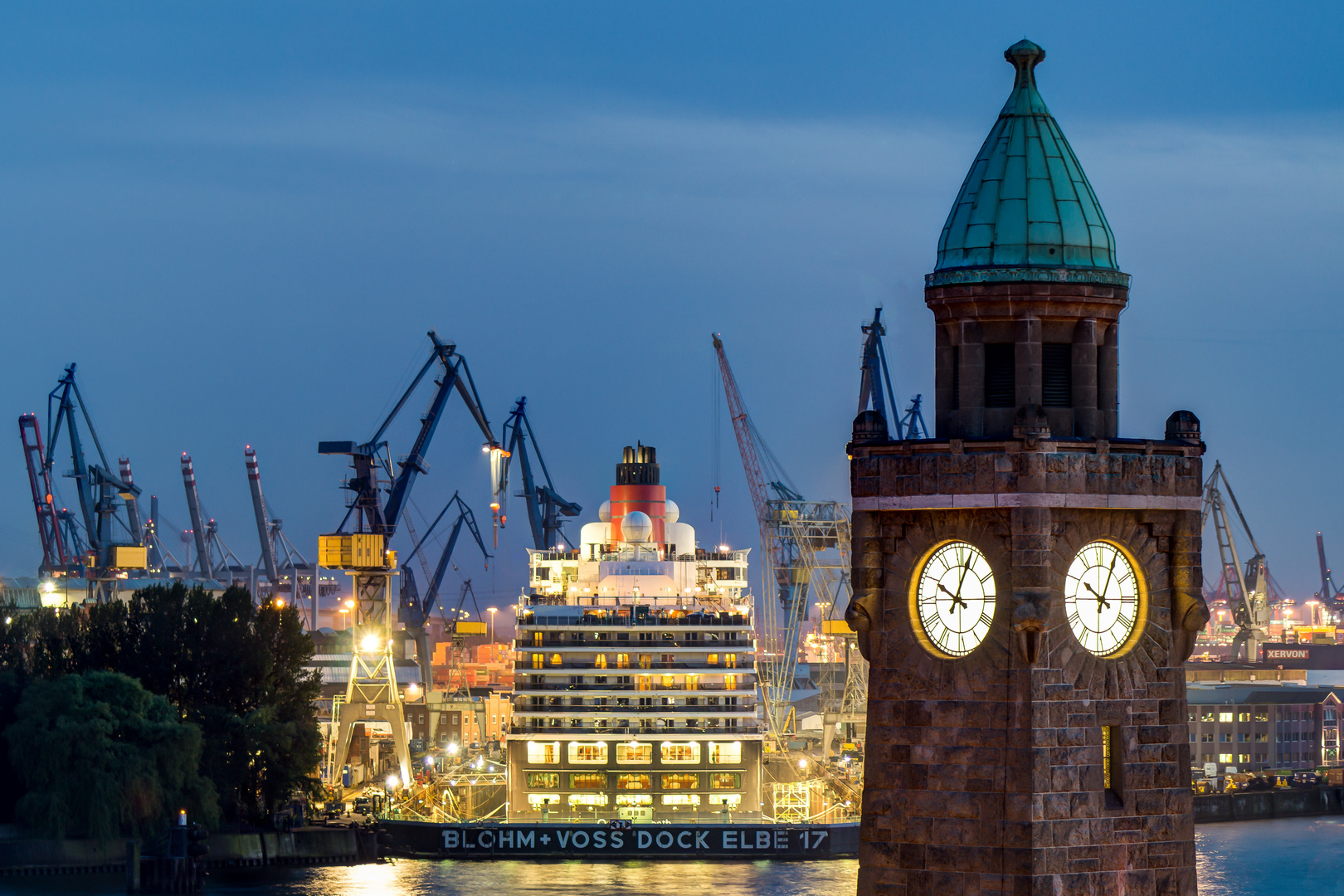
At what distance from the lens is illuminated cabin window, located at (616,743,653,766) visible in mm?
132875

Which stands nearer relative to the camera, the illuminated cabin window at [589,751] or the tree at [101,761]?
the tree at [101,761]

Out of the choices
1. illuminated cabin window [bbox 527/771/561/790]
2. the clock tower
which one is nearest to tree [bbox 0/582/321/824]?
illuminated cabin window [bbox 527/771/561/790]

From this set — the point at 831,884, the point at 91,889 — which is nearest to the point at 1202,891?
the point at 831,884

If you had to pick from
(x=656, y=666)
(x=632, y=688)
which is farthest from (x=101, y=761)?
(x=656, y=666)

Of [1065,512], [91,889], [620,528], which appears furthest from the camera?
[620,528]

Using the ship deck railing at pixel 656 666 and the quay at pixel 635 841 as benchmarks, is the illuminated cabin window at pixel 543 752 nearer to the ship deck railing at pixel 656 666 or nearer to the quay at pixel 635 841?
the quay at pixel 635 841

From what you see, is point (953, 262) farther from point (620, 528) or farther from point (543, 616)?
point (620, 528)

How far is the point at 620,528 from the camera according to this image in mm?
165000

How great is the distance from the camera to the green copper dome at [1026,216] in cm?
2541

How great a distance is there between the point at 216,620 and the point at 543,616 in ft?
65.8

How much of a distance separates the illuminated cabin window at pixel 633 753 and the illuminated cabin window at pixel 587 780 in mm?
1613

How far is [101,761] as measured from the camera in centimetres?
11819

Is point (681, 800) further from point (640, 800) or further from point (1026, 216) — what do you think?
Result: point (1026, 216)

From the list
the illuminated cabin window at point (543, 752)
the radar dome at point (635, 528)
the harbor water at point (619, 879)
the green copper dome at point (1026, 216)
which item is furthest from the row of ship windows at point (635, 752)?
the green copper dome at point (1026, 216)
